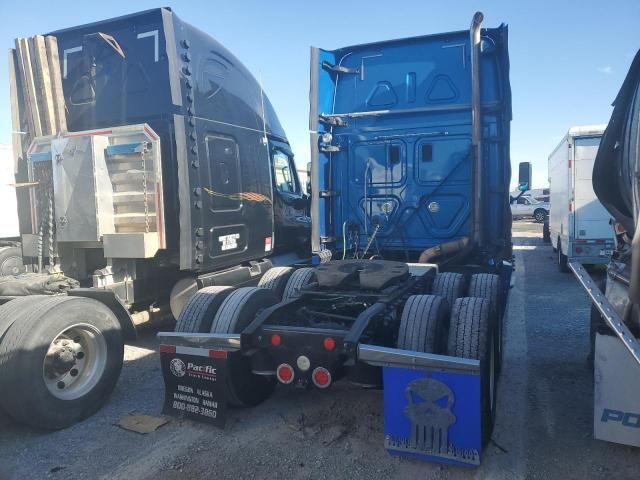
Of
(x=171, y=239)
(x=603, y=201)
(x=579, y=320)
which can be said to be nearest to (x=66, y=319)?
(x=171, y=239)

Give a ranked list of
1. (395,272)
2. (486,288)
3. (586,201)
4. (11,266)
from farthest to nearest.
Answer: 1. (11,266)
2. (586,201)
3. (486,288)
4. (395,272)

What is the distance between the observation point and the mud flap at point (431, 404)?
2.90 m

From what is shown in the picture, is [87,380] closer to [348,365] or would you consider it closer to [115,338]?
[115,338]

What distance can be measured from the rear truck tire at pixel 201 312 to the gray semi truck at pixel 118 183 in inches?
31.0

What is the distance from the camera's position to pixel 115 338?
4.28 meters

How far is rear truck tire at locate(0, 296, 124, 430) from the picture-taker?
356 cm

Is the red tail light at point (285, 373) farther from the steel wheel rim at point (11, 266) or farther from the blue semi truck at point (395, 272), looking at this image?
the steel wheel rim at point (11, 266)

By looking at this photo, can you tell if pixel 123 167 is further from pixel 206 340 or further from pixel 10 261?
pixel 10 261

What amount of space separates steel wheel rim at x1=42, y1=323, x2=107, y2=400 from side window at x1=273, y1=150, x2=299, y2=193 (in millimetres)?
4052

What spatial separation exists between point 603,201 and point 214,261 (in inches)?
162

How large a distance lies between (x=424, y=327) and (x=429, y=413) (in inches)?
23.8

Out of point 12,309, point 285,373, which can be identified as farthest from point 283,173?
point 285,373

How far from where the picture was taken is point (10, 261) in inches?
416

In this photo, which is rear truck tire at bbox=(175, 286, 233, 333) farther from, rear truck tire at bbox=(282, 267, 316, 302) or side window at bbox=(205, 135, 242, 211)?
side window at bbox=(205, 135, 242, 211)
